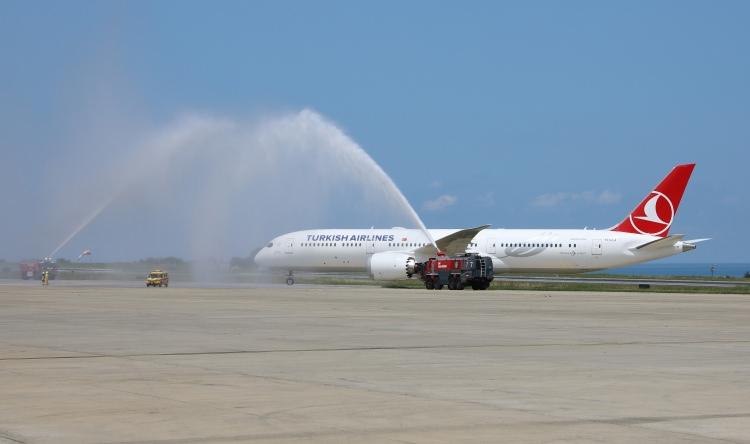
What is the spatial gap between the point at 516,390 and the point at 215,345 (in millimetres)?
9069

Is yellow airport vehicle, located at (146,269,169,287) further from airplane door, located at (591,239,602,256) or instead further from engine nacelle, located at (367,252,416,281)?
airplane door, located at (591,239,602,256)

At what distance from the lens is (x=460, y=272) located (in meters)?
62.9

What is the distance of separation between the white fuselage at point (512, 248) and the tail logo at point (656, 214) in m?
0.92

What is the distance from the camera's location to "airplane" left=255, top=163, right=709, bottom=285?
73.6 metres

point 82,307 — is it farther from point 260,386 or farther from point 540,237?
point 540,237

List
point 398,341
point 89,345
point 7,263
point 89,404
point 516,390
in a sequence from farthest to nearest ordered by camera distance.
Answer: point 7,263
point 398,341
point 89,345
point 516,390
point 89,404

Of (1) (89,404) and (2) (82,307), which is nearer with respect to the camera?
(1) (89,404)

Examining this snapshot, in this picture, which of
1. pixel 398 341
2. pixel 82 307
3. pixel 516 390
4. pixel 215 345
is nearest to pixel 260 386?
pixel 516 390

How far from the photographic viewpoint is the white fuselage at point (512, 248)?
74.0 m

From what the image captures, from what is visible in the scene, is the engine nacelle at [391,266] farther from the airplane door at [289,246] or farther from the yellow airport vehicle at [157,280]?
the yellow airport vehicle at [157,280]

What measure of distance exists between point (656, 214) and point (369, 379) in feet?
206

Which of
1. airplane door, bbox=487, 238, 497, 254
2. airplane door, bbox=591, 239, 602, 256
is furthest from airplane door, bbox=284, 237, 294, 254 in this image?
airplane door, bbox=591, 239, 602, 256

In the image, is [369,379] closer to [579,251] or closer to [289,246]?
[579,251]

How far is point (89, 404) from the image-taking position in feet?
43.0
